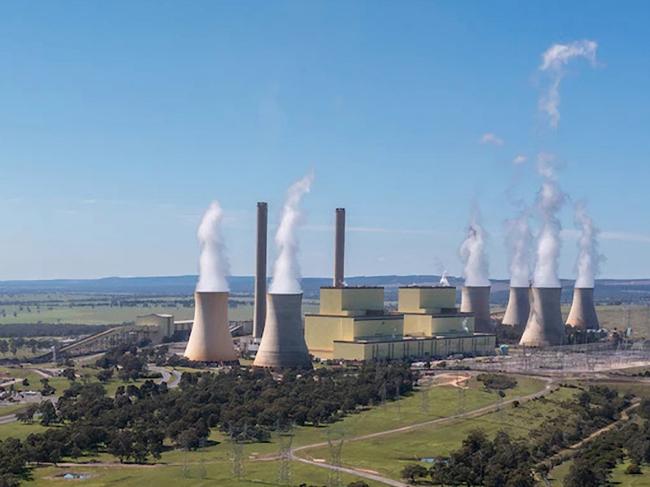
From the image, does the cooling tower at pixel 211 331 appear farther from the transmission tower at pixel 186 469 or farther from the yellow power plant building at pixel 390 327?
the transmission tower at pixel 186 469

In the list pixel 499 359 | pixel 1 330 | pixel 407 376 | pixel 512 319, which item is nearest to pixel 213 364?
pixel 407 376

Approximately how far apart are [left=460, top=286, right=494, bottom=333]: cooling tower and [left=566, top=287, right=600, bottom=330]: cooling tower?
43.9ft

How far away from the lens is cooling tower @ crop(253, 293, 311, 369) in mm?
76500

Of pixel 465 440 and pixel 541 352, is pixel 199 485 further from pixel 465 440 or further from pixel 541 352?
pixel 541 352

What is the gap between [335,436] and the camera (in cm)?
5369

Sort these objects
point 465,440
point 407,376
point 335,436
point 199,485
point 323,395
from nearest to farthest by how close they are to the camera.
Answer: point 199,485, point 465,440, point 335,436, point 323,395, point 407,376

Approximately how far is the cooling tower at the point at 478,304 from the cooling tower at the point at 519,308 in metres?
5.05

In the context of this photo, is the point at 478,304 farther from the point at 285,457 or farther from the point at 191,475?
the point at 191,475

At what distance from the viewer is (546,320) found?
102m

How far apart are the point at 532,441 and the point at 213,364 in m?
34.8

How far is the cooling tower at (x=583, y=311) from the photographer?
118562 mm

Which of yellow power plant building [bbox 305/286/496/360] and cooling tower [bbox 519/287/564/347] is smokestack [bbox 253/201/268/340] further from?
cooling tower [bbox 519/287/564/347]

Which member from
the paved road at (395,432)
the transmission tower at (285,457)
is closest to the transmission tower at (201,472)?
the transmission tower at (285,457)

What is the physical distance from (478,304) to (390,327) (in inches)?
895
